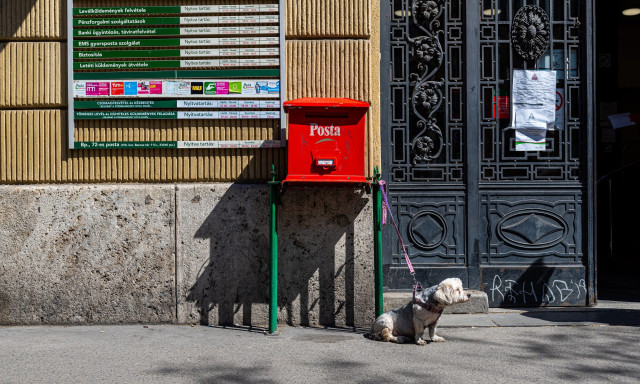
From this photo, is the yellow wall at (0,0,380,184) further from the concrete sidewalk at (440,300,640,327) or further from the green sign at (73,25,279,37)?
the concrete sidewalk at (440,300,640,327)

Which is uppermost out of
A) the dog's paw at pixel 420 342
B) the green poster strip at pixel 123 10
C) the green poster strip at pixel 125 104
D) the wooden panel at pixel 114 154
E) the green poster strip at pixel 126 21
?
the green poster strip at pixel 123 10

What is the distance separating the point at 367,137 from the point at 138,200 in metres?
2.37

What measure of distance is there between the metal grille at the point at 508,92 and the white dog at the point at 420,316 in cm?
197

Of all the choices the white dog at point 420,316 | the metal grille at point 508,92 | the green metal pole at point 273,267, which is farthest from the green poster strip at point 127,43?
the white dog at point 420,316

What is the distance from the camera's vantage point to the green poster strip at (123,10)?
6445 mm

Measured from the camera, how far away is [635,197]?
40.6 ft

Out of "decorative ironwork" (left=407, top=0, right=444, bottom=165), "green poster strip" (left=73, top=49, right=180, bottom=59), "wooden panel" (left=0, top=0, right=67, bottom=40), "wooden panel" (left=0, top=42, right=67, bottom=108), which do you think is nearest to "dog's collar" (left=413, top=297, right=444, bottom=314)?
"decorative ironwork" (left=407, top=0, right=444, bottom=165)

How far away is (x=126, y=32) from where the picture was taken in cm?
647

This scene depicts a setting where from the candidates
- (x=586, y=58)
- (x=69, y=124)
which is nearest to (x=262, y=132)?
(x=69, y=124)

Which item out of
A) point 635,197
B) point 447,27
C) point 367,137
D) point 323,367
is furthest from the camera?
point 635,197

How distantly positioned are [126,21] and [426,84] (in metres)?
3.20

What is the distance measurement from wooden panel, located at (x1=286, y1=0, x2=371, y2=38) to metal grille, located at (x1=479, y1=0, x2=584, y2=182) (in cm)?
142

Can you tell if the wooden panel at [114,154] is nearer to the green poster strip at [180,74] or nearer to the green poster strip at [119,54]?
the green poster strip at [180,74]

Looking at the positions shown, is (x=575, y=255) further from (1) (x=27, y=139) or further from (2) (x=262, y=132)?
(1) (x=27, y=139)
